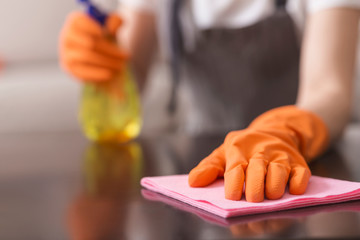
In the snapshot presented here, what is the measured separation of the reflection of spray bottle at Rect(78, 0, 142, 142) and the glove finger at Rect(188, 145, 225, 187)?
463mm

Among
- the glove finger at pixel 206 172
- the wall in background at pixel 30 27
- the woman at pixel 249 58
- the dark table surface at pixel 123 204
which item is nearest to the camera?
the dark table surface at pixel 123 204

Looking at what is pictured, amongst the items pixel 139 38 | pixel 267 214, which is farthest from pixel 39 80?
pixel 267 214

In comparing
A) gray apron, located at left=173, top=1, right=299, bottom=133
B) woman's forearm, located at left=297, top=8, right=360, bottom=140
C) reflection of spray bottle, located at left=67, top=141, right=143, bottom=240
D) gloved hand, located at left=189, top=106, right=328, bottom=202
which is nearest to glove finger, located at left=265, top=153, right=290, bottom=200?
gloved hand, located at left=189, top=106, right=328, bottom=202

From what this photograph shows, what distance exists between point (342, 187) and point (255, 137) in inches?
4.9

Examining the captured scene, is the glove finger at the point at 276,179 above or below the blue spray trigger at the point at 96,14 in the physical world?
below

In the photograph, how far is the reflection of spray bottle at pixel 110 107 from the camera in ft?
3.09

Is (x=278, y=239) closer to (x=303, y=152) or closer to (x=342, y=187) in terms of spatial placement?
(x=342, y=187)

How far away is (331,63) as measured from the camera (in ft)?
2.86

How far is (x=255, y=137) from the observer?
1.79ft

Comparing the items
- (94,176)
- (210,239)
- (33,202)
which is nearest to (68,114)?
(94,176)

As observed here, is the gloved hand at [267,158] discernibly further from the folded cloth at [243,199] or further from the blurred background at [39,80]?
the blurred background at [39,80]

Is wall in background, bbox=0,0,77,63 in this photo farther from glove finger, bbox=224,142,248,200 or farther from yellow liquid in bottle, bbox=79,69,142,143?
glove finger, bbox=224,142,248,200

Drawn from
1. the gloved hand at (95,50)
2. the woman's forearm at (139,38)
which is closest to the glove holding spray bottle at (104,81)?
the gloved hand at (95,50)

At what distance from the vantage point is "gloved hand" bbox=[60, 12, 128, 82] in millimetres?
942
